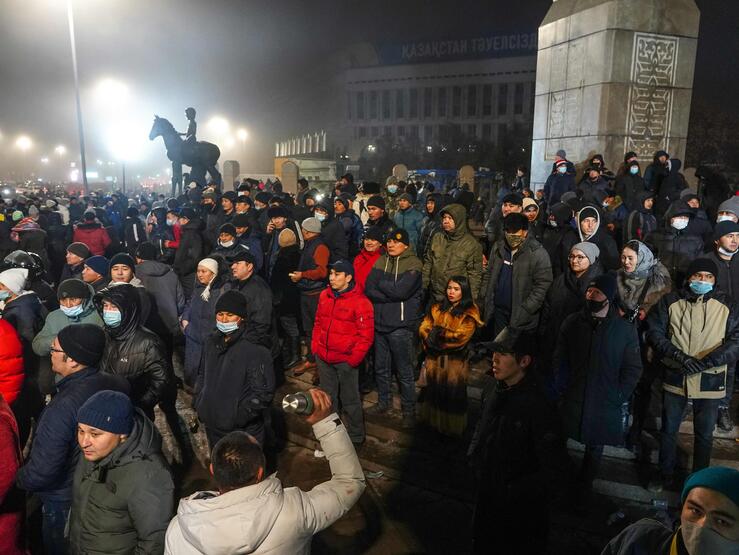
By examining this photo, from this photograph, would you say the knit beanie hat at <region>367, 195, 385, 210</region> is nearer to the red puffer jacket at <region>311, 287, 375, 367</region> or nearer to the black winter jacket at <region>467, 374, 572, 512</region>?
the red puffer jacket at <region>311, 287, 375, 367</region>

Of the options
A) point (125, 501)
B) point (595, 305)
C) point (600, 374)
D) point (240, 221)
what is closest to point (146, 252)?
point (240, 221)

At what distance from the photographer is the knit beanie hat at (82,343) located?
12.2 ft

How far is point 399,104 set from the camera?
85375 mm

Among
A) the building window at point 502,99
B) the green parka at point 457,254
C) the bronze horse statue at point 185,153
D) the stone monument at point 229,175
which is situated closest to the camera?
the green parka at point 457,254

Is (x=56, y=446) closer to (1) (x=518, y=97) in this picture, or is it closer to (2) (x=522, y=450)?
(2) (x=522, y=450)

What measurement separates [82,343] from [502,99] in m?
82.1

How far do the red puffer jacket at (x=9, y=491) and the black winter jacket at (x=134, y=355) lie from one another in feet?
4.08

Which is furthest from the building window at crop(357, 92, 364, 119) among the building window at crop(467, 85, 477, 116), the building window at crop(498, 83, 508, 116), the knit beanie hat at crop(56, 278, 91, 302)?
the knit beanie hat at crop(56, 278, 91, 302)

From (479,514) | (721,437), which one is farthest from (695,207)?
(479,514)

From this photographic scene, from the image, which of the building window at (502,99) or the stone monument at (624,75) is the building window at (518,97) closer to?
the building window at (502,99)

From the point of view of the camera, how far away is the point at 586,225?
265 inches

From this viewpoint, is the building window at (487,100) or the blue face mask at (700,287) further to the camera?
the building window at (487,100)

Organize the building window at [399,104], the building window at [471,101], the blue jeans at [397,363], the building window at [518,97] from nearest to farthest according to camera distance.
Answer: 1. the blue jeans at [397,363]
2. the building window at [518,97]
3. the building window at [471,101]
4. the building window at [399,104]

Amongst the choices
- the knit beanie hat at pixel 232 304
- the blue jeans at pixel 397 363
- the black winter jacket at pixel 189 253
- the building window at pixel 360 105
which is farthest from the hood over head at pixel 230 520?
the building window at pixel 360 105
